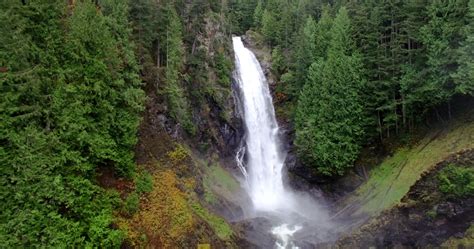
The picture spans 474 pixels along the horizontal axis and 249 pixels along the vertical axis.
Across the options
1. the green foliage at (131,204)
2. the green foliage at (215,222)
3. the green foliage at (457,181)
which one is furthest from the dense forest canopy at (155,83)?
the green foliage at (457,181)

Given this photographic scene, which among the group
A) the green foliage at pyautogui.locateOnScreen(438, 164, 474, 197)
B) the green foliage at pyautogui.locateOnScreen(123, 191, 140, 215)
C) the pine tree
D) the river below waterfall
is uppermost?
the pine tree

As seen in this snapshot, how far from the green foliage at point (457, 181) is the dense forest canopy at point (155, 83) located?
29.8ft

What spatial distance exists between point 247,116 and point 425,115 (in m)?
18.4

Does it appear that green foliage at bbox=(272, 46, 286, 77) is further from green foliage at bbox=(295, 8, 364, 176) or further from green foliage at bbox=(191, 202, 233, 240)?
green foliage at bbox=(191, 202, 233, 240)

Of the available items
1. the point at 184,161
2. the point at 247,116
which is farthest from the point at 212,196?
the point at 247,116

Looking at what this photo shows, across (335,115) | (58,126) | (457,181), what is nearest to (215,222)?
(58,126)

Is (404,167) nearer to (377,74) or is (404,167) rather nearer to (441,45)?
(377,74)

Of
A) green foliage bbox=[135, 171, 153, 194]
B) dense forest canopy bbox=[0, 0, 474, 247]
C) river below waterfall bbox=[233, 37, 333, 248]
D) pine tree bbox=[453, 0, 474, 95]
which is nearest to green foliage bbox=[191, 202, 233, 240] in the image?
green foliage bbox=[135, 171, 153, 194]

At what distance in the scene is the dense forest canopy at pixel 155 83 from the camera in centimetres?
1809

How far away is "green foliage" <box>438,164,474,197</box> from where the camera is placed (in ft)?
72.6

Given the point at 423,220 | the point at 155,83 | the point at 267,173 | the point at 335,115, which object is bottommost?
the point at 267,173

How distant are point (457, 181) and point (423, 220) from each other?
10.3 ft

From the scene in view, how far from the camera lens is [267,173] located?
1639 inches

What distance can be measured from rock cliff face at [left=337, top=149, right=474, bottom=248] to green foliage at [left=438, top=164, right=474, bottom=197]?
29 centimetres
